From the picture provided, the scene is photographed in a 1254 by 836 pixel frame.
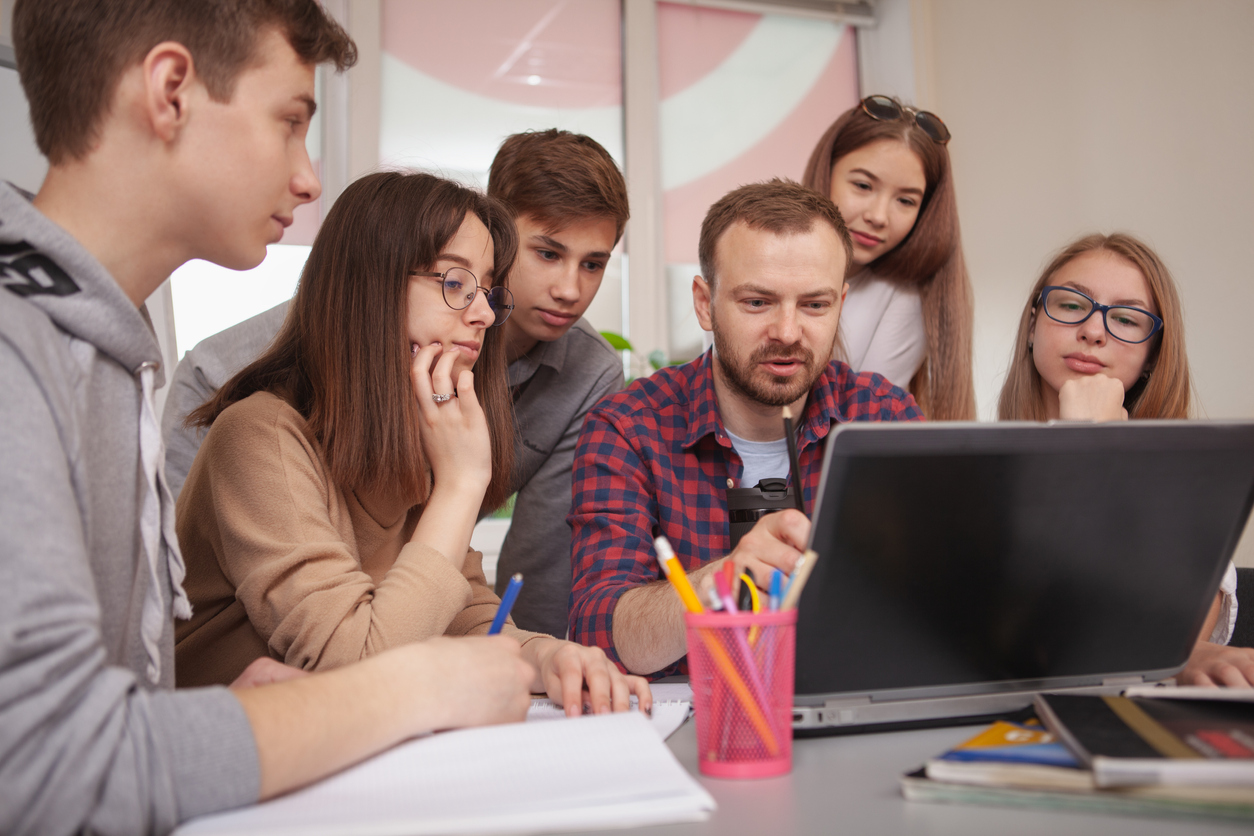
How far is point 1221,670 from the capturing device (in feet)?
3.16

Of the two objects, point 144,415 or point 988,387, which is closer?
point 144,415

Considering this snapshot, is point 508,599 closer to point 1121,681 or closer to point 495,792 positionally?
point 495,792

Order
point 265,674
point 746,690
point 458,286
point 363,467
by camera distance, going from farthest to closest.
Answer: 1. point 458,286
2. point 363,467
3. point 265,674
4. point 746,690

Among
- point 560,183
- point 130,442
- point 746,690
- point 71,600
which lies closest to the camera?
point 71,600

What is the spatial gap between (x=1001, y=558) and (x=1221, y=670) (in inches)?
15.2

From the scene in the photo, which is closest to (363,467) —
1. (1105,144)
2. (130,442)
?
(130,442)

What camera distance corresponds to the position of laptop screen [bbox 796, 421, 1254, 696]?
28.9 inches

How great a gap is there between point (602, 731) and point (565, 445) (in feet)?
4.23

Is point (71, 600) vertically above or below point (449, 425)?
below

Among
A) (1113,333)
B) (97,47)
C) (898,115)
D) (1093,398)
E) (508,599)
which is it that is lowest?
(508,599)

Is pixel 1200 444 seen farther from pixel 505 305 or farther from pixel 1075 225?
pixel 1075 225

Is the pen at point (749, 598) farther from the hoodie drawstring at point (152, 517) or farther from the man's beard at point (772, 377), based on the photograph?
the man's beard at point (772, 377)

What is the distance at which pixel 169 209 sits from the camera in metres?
0.82

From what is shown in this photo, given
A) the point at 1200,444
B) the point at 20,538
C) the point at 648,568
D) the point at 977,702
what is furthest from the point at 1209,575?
the point at 20,538
